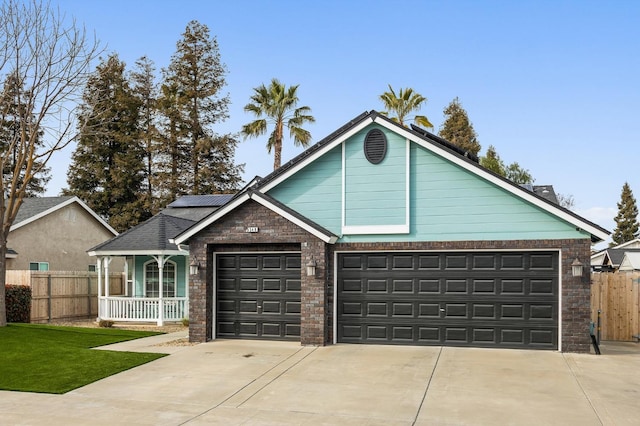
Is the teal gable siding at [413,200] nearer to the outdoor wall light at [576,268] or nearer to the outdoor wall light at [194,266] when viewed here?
the outdoor wall light at [576,268]

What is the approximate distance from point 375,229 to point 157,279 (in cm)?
1148

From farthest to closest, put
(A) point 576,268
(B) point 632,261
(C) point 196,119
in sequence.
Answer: (C) point 196,119
(B) point 632,261
(A) point 576,268

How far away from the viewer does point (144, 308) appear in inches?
851

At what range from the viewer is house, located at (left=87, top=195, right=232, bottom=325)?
21.4m

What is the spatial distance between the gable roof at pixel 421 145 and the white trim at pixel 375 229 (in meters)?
0.57

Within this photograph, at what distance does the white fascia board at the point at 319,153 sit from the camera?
1491 cm

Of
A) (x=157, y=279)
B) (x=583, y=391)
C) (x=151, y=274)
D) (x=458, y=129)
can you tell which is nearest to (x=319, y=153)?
(x=583, y=391)

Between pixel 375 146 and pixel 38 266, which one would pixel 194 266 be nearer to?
pixel 375 146

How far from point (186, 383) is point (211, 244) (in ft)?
17.5

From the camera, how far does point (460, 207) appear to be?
14.4 m

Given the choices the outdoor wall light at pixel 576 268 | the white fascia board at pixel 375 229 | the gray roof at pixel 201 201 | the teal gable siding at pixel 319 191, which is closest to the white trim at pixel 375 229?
the white fascia board at pixel 375 229

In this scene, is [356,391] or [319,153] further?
[319,153]

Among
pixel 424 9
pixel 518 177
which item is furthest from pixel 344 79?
pixel 518 177

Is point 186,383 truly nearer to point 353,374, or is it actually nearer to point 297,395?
point 297,395
